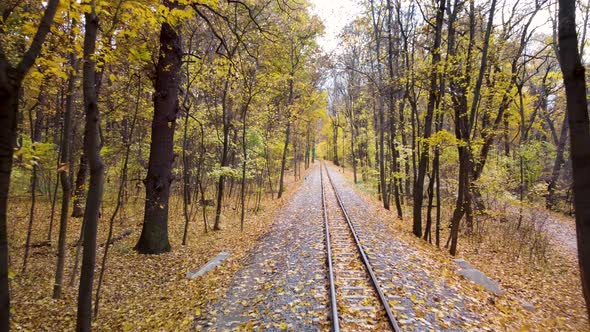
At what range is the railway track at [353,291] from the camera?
191 inches

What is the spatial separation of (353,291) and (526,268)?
793 centimetres

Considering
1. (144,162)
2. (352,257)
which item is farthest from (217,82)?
(352,257)

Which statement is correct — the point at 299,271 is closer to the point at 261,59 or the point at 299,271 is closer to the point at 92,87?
the point at 92,87

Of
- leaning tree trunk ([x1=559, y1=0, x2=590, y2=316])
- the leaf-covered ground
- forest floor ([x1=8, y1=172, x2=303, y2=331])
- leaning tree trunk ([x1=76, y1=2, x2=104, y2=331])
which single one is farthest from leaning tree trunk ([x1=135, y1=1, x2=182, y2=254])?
leaning tree trunk ([x1=559, y1=0, x2=590, y2=316])

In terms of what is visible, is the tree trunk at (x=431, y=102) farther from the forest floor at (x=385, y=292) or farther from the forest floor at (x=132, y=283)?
the forest floor at (x=132, y=283)

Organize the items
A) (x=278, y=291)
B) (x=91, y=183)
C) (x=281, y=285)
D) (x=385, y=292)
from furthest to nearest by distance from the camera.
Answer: (x=281, y=285)
(x=278, y=291)
(x=385, y=292)
(x=91, y=183)

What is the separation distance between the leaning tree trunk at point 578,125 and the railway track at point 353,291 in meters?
2.58

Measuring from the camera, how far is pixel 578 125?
3.47 metres

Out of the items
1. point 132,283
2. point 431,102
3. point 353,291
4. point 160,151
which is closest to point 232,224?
point 160,151

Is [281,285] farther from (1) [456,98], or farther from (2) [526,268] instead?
(2) [526,268]

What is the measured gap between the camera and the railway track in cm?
486

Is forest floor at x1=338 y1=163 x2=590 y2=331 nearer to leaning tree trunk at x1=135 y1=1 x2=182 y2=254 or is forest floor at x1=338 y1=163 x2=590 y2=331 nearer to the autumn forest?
the autumn forest

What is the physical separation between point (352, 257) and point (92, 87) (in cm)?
663

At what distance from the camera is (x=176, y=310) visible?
19.3 feet
